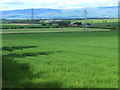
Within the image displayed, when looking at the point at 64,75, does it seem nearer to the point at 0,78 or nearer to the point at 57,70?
the point at 57,70

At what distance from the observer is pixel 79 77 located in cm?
1215

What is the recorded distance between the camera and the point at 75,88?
9.94m

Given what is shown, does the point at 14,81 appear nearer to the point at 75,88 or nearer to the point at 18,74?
the point at 18,74

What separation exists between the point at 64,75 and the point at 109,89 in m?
3.51

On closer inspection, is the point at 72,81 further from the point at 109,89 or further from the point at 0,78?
the point at 0,78

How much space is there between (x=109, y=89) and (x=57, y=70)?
516 cm

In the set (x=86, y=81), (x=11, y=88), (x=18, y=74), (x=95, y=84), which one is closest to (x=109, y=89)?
(x=95, y=84)

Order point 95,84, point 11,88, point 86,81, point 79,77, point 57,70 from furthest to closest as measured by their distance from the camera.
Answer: point 57,70, point 79,77, point 86,81, point 95,84, point 11,88

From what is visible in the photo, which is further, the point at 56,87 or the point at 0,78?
the point at 0,78

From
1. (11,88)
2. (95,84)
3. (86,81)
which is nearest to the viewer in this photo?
(11,88)

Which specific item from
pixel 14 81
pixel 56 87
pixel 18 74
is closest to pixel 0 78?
pixel 14 81

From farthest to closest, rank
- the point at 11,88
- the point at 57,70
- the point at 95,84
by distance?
the point at 57,70, the point at 95,84, the point at 11,88

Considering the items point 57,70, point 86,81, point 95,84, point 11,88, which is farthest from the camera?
point 57,70

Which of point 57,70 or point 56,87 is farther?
point 57,70
